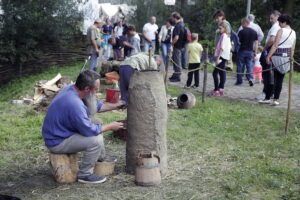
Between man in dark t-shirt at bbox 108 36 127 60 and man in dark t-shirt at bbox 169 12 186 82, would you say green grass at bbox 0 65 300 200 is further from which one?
man in dark t-shirt at bbox 108 36 127 60

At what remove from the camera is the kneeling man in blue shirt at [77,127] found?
5152mm

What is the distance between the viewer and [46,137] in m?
5.31

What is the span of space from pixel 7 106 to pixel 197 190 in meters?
6.62

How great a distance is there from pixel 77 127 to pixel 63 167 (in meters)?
0.56

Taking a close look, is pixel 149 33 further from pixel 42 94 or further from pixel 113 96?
pixel 113 96

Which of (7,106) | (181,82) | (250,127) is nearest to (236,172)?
(250,127)

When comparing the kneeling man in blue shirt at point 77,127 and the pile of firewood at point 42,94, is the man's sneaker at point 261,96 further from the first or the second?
the kneeling man in blue shirt at point 77,127

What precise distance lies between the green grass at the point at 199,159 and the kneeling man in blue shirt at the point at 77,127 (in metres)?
0.36

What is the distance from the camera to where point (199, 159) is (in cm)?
640

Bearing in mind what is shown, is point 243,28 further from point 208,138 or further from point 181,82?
point 208,138

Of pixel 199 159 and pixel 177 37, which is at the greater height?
pixel 177 37

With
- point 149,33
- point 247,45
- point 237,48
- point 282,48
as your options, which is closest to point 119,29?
point 149,33

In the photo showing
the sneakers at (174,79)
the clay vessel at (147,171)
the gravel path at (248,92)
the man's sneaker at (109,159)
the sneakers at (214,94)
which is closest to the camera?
the clay vessel at (147,171)

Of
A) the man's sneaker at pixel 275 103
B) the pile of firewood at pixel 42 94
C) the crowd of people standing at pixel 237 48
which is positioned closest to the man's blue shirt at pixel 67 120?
the crowd of people standing at pixel 237 48
